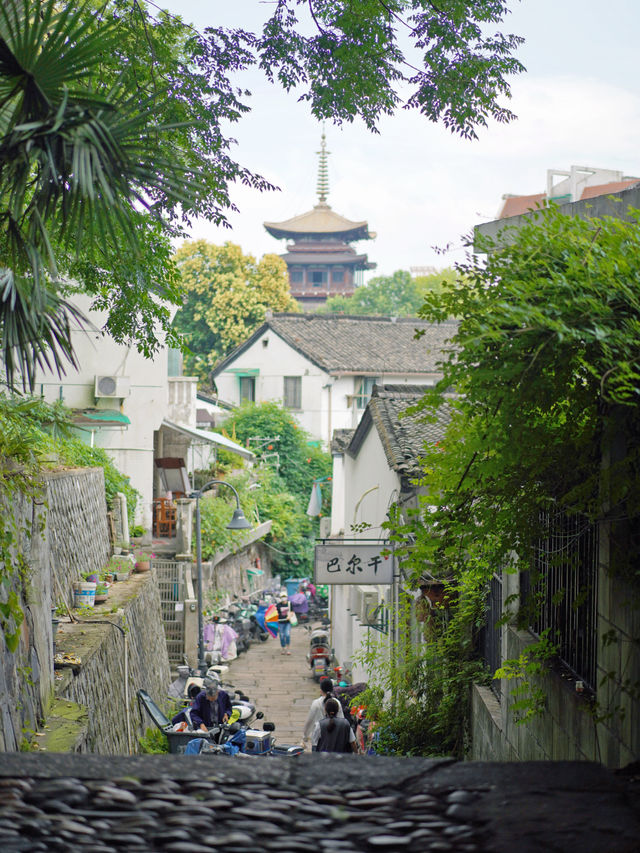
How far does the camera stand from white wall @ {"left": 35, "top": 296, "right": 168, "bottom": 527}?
23.4m

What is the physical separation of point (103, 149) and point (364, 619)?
1111 cm

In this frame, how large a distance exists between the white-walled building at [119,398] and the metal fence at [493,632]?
15.0 meters

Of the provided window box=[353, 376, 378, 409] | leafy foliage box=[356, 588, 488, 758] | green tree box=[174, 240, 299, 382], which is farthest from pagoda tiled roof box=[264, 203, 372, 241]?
leafy foliage box=[356, 588, 488, 758]

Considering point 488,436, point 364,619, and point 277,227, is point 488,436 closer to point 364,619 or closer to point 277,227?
point 364,619

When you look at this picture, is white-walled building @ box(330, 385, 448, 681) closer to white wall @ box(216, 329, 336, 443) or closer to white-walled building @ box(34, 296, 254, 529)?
white-walled building @ box(34, 296, 254, 529)

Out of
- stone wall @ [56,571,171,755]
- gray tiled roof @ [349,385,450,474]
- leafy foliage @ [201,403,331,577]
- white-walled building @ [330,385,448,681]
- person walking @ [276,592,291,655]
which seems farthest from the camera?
leafy foliage @ [201,403,331,577]

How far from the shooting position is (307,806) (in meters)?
4.01

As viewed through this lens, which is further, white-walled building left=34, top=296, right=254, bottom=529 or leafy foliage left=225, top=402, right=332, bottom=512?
leafy foliage left=225, top=402, right=332, bottom=512

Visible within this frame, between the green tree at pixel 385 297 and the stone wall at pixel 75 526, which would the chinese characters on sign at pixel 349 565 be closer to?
the stone wall at pixel 75 526

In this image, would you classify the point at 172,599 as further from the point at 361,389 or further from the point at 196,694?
the point at 361,389

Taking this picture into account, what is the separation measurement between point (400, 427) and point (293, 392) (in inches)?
1015

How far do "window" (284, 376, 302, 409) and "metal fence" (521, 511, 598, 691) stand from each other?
3580cm

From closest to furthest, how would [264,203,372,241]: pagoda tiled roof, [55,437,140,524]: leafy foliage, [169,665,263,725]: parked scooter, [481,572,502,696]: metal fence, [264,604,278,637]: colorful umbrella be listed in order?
[481,572,502,696]: metal fence
[169,665,263,725]: parked scooter
[55,437,140,524]: leafy foliage
[264,604,278,637]: colorful umbrella
[264,203,372,241]: pagoda tiled roof

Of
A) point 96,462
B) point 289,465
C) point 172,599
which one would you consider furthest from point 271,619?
point 289,465
